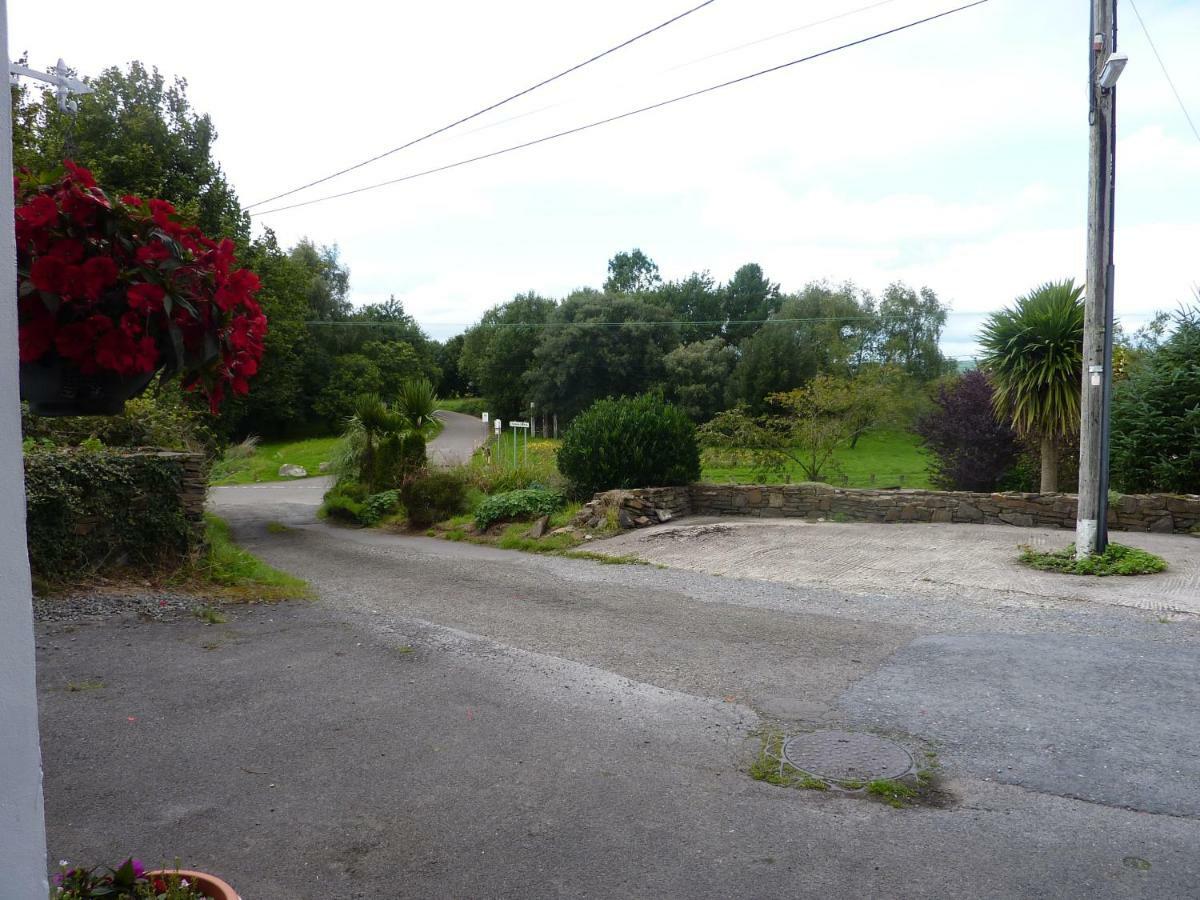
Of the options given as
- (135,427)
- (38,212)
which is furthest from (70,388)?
(135,427)

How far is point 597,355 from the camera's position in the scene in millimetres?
44156

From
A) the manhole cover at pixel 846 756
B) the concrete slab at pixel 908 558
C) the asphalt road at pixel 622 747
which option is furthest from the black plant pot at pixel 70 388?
the concrete slab at pixel 908 558

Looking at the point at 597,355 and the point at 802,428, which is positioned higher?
the point at 597,355

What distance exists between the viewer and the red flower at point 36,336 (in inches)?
85.2

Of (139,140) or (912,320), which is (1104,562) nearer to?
(139,140)

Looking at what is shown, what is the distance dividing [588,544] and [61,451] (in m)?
7.03

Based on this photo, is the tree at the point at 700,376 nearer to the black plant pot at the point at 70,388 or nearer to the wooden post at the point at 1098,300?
the wooden post at the point at 1098,300

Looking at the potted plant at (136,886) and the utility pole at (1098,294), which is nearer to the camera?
the potted plant at (136,886)

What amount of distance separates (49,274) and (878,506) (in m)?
13.4

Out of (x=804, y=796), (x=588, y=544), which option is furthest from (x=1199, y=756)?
(x=588, y=544)

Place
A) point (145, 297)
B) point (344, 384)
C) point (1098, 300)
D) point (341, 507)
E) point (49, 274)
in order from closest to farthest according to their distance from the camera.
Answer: point (49, 274) < point (145, 297) < point (1098, 300) < point (341, 507) < point (344, 384)

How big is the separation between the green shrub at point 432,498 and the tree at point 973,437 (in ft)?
32.2

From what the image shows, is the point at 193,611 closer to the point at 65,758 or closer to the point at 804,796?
the point at 65,758

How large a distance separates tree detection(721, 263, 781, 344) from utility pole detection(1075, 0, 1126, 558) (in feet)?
142
